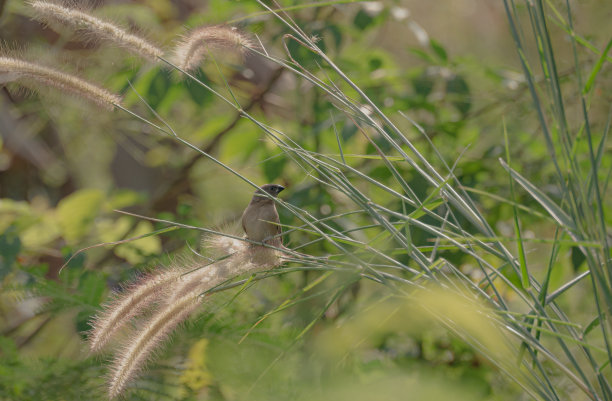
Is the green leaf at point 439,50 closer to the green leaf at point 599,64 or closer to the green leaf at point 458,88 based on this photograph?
the green leaf at point 458,88

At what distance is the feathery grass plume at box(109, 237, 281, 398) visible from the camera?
1062mm

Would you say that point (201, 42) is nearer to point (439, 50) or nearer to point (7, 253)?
point (7, 253)

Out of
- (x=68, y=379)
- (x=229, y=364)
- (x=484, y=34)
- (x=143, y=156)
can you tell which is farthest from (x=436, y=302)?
(x=484, y=34)

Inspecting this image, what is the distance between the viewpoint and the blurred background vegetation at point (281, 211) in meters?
1.78

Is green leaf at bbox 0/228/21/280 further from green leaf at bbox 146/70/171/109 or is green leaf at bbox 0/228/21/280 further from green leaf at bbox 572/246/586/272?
green leaf at bbox 572/246/586/272

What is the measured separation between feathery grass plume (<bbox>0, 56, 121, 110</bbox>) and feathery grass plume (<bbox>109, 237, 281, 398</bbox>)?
355mm

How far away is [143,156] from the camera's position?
3.85 m

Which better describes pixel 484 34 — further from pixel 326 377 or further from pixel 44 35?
pixel 326 377


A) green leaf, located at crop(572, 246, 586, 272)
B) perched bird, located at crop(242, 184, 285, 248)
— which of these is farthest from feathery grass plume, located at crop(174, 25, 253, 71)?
green leaf, located at crop(572, 246, 586, 272)

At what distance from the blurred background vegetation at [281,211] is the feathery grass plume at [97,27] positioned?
3.3 inches

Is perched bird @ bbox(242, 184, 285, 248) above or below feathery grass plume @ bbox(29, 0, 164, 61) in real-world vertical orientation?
below

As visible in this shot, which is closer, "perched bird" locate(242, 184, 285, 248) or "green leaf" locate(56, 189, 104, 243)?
"perched bird" locate(242, 184, 285, 248)

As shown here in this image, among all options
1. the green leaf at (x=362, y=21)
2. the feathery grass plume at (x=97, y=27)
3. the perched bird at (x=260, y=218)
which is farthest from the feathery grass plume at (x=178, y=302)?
the green leaf at (x=362, y=21)

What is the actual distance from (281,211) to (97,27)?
3.22ft
